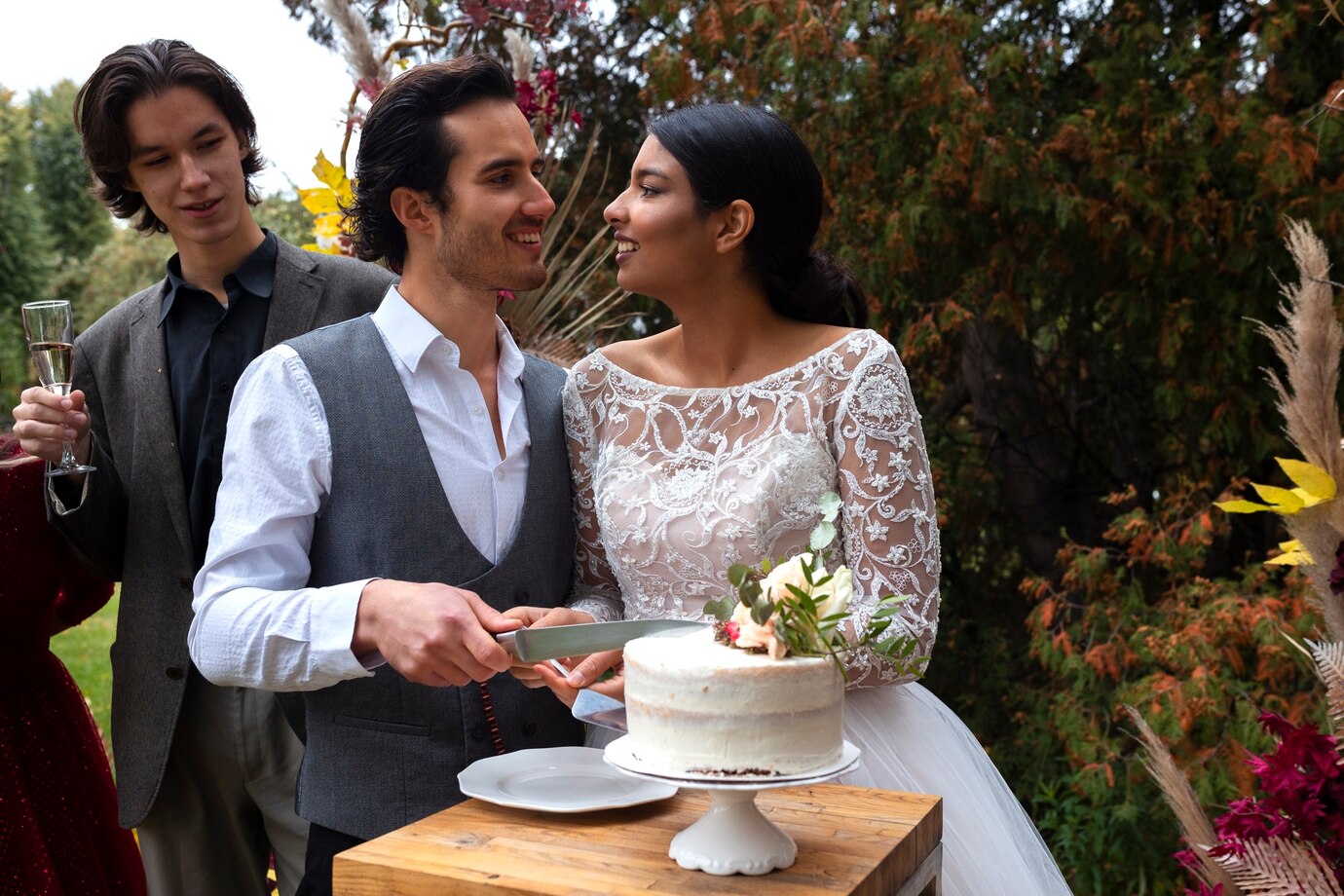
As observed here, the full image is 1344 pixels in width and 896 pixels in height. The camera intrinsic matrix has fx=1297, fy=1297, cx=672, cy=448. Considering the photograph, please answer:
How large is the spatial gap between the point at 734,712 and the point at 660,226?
1248mm

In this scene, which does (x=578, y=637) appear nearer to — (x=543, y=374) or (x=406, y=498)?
(x=406, y=498)

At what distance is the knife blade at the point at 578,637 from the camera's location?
1786 millimetres

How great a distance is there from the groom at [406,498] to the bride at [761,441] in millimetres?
161

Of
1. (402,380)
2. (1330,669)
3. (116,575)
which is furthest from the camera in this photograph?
(116,575)

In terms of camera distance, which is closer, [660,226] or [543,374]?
[660,226]

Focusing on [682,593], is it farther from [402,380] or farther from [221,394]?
[221,394]

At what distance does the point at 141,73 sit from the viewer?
3.03 metres

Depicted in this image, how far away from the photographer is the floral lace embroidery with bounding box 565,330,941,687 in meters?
2.35

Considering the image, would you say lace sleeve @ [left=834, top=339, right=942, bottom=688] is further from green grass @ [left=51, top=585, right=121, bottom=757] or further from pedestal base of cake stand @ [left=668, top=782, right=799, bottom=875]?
green grass @ [left=51, top=585, right=121, bottom=757]

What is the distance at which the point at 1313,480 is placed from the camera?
6.43ft

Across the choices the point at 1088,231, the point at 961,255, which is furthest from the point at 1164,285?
the point at 961,255

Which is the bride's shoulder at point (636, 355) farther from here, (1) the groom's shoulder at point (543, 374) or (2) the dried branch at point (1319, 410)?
(2) the dried branch at point (1319, 410)

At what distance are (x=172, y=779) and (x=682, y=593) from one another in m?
1.43

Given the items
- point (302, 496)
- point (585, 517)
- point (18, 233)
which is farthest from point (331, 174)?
point (18, 233)
